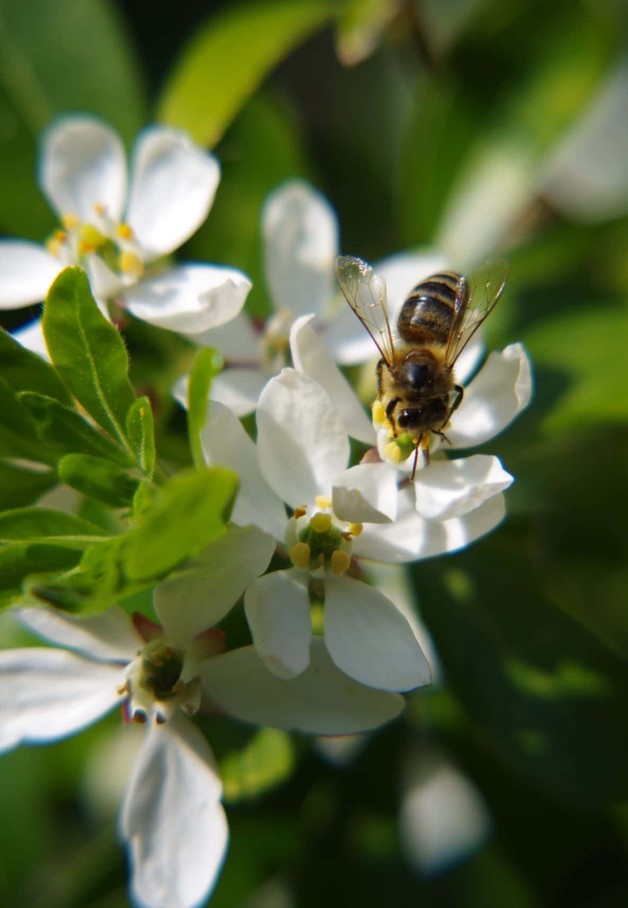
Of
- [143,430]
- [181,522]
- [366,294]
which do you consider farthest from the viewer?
[366,294]

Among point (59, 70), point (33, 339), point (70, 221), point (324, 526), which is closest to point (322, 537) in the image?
point (324, 526)

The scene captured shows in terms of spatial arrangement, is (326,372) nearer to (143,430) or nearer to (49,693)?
(143,430)

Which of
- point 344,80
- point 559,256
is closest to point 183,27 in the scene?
point 344,80

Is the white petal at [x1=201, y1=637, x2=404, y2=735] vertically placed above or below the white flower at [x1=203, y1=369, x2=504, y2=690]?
below

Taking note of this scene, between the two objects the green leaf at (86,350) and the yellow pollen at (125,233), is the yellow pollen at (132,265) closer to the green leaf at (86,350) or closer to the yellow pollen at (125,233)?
the yellow pollen at (125,233)

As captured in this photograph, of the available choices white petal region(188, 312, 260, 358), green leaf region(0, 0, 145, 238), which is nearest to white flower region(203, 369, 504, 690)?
white petal region(188, 312, 260, 358)

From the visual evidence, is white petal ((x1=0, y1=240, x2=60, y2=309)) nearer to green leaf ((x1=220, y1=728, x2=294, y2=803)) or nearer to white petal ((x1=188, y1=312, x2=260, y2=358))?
white petal ((x1=188, y1=312, x2=260, y2=358))
